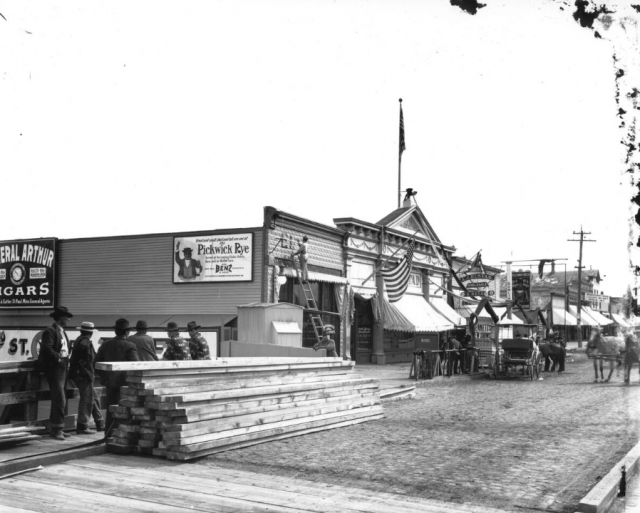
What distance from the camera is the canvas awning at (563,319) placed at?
2263 inches

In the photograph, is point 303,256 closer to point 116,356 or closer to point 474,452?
point 116,356

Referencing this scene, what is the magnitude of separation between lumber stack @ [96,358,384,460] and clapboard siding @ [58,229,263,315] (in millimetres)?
11298

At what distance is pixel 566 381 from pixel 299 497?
710 inches

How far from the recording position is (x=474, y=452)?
958 cm

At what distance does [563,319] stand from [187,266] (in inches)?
1656

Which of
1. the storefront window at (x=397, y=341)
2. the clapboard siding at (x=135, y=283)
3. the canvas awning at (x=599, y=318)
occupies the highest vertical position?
the clapboard siding at (x=135, y=283)

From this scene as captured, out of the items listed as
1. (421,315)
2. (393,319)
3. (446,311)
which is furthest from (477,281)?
(393,319)

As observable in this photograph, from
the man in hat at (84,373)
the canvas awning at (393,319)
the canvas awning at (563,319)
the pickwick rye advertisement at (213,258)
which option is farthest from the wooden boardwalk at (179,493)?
the canvas awning at (563,319)

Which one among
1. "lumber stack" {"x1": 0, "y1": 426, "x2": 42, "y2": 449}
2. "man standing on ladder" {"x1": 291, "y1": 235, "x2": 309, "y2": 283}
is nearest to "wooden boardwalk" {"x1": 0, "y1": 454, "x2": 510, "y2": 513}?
"lumber stack" {"x1": 0, "y1": 426, "x2": 42, "y2": 449}

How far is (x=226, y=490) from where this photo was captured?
7238 mm

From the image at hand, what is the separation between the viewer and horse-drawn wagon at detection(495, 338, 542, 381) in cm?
2334

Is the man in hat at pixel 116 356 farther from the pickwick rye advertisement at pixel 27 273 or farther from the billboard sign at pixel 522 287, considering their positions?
the billboard sign at pixel 522 287

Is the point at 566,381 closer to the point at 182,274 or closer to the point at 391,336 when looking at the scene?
the point at 391,336

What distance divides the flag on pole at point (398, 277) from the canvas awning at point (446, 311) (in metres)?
4.52
